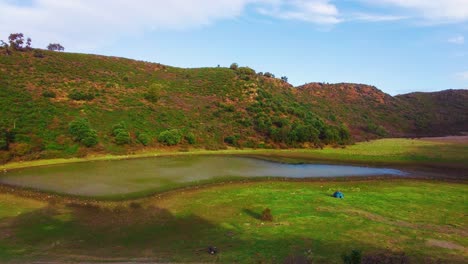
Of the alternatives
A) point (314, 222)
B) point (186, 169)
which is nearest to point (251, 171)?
point (186, 169)

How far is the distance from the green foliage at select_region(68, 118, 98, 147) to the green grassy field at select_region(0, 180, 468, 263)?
57.5ft

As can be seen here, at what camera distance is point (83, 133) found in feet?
140

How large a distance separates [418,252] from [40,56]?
71619mm

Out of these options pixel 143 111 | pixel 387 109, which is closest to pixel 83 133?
pixel 143 111

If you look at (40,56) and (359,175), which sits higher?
(40,56)

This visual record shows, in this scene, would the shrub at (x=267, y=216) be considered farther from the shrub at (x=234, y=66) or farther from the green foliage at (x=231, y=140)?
the shrub at (x=234, y=66)

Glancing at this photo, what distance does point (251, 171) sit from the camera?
3503cm

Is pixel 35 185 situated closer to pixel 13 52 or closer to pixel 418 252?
pixel 418 252

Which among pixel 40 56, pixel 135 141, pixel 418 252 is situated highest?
pixel 40 56

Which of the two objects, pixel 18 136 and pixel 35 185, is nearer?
pixel 35 185

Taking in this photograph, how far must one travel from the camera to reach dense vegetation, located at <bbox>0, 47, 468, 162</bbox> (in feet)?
141

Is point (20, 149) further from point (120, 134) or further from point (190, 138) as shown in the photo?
point (190, 138)

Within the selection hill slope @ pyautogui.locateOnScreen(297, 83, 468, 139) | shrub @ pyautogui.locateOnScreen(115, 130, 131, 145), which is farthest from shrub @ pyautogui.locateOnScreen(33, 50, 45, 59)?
hill slope @ pyautogui.locateOnScreen(297, 83, 468, 139)

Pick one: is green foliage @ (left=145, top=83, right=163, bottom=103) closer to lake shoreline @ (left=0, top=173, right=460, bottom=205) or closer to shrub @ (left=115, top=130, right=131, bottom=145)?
shrub @ (left=115, top=130, right=131, bottom=145)
